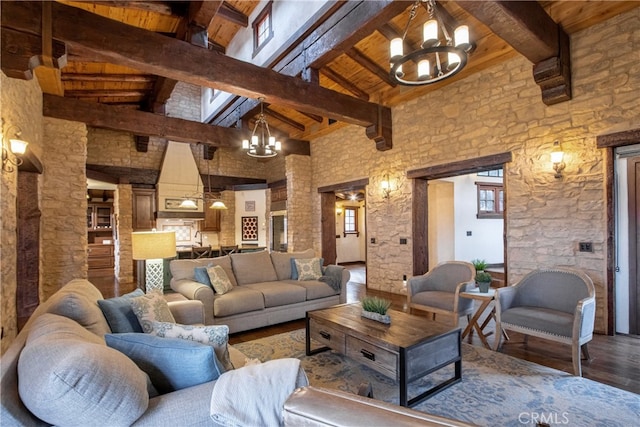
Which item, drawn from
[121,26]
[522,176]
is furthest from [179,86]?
[522,176]

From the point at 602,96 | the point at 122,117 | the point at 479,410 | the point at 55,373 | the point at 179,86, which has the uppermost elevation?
the point at 179,86

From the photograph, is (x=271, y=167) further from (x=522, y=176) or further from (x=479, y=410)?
(x=479, y=410)

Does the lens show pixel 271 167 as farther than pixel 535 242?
Yes

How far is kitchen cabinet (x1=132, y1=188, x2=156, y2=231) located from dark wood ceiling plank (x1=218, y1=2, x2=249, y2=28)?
4.83m

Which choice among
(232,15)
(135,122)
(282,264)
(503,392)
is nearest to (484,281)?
(503,392)

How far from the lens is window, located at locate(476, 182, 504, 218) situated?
763cm

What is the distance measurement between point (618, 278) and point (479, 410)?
2.84 meters

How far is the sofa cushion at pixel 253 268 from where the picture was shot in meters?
4.39

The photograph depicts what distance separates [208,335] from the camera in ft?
5.14

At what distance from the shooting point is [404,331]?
2.52 m

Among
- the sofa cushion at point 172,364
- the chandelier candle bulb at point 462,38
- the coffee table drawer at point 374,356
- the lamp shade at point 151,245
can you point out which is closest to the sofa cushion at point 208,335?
the sofa cushion at point 172,364

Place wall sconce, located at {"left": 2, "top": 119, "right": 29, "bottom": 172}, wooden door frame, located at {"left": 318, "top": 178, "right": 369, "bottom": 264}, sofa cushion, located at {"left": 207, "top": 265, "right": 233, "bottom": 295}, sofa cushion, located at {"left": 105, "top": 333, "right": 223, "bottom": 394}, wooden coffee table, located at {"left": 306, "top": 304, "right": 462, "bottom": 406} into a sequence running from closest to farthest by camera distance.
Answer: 1. sofa cushion, located at {"left": 105, "top": 333, "right": 223, "bottom": 394}
2. wooden coffee table, located at {"left": 306, "top": 304, "right": 462, "bottom": 406}
3. wall sconce, located at {"left": 2, "top": 119, "right": 29, "bottom": 172}
4. sofa cushion, located at {"left": 207, "top": 265, "right": 233, "bottom": 295}
5. wooden door frame, located at {"left": 318, "top": 178, "right": 369, "bottom": 264}

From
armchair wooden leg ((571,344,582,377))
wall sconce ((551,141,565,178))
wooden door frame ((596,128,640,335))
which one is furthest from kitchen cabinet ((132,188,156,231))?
wooden door frame ((596,128,640,335))

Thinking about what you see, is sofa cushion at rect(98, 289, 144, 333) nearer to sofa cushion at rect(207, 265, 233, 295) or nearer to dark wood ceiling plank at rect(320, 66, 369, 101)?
sofa cushion at rect(207, 265, 233, 295)
